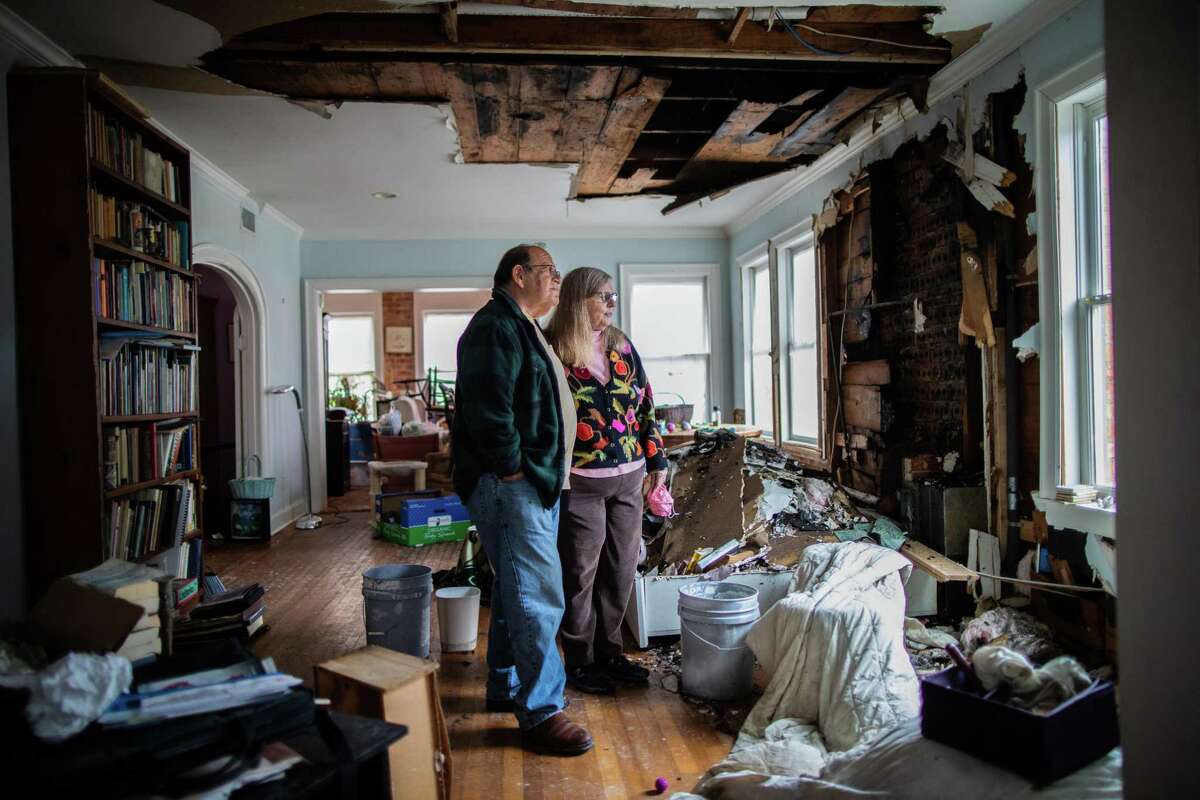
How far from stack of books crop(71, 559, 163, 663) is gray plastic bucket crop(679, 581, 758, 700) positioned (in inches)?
66.6

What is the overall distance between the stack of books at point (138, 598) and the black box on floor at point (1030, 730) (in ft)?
5.47

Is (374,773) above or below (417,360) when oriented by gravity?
below

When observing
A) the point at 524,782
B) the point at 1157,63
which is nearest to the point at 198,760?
the point at 524,782

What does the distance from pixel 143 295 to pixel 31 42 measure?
1051 millimetres

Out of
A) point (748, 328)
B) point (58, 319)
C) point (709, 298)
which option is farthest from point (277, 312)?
point (748, 328)

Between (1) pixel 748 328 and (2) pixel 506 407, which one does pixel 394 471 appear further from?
(2) pixel 506 407

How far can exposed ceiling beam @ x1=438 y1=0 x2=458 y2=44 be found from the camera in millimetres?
2850

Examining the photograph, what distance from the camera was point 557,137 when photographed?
4.33 meters

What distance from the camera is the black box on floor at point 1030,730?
1.51m

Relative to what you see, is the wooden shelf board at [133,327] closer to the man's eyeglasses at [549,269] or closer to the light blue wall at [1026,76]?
the man's eyeglasses at [549,269]

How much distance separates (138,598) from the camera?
1.57m

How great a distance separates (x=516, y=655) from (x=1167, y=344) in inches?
72.9

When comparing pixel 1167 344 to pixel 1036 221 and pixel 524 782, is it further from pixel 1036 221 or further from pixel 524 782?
pixel 1036 221

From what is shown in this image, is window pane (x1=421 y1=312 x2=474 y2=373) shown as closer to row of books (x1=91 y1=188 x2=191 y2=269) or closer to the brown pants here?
row of books (x1=91 y1=188 x2=191 y2=269)
